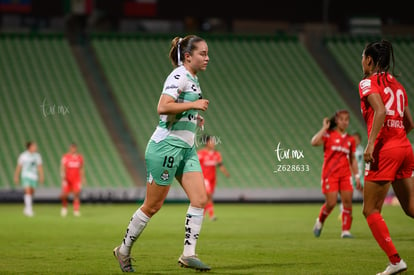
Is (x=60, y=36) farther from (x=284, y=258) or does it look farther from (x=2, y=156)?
(x=284, y=258)

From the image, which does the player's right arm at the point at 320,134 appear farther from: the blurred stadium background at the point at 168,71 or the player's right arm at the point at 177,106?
the blurred stadium background at the point at 168,71

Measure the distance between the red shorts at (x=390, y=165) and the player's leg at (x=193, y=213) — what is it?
192 centimetres

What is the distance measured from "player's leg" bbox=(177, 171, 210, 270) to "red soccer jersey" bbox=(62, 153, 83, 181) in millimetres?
17109

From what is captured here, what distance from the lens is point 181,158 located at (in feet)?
31.7

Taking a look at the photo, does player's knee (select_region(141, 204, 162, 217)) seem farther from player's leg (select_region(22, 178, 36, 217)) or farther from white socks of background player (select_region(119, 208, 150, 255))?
player's leg (select_region(22, 178, 36, 217))

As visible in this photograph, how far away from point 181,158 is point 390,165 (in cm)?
239

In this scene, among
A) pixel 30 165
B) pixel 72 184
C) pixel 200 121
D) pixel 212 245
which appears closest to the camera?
pixel 200 121

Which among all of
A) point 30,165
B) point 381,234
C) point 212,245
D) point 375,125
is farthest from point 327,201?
point 30,165

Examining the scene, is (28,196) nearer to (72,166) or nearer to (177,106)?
(72,166)

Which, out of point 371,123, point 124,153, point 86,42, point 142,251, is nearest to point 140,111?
point 124,153

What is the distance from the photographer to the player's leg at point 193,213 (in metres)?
9.53

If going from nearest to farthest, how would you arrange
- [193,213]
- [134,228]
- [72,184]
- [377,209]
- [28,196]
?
1. [377,209]
2. [193,213]
3. [134,228]
4. [28,196]
5. [72,184]

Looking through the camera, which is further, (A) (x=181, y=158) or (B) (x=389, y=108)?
(A) (x=181, y=158)

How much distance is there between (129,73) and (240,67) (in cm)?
514
